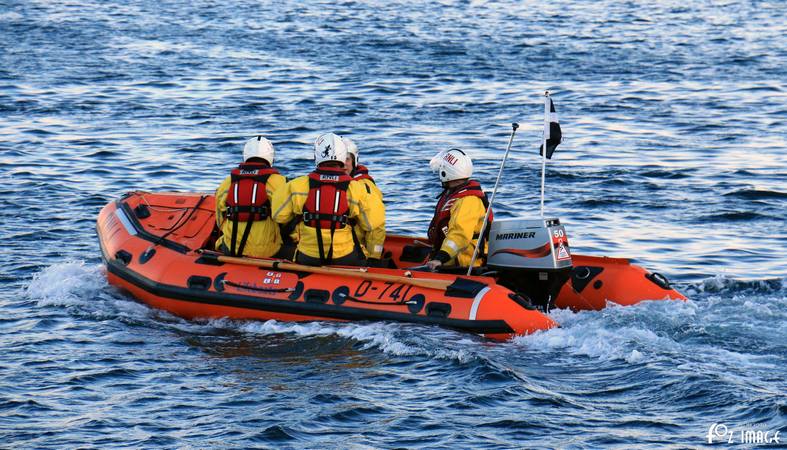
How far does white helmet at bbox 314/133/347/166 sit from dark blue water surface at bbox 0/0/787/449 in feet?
4.04

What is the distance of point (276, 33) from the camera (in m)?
25.3

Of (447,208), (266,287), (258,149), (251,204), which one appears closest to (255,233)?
(251,204)

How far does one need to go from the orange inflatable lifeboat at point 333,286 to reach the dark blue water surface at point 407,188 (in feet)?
0.53

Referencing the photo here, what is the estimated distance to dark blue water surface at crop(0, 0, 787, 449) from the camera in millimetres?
7383

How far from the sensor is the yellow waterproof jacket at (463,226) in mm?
9047

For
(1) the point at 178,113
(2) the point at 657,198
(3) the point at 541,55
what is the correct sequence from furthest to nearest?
(3) the point at 541,55
(1) the point at 178,113
(2) the point at 657,198

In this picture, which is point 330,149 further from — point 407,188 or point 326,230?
point 407,188

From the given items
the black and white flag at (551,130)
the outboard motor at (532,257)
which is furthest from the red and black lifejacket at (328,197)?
the black and white flag at (551,130)

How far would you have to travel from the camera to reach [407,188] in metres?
14.3

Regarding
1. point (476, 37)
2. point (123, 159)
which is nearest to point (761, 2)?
point (476, 37)

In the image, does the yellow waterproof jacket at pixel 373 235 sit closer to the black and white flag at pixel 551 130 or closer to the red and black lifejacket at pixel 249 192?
the red and black lifejacket at pixel 249 192

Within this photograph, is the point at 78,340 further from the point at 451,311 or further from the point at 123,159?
the point at 123,159

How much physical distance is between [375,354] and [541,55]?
15.0 metres

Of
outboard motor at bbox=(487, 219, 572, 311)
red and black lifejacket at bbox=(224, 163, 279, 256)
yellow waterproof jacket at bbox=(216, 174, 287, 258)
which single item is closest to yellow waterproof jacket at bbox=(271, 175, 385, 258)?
red and black lifejacket at bbox=(224, 163, 279, 256)
